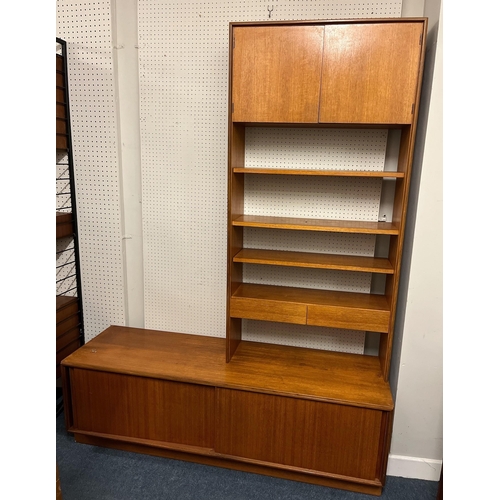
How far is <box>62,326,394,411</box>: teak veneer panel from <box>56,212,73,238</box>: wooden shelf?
73 centimetres

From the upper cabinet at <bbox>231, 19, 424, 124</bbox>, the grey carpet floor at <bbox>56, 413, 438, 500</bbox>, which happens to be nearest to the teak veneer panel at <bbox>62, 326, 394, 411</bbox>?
the grey carpet floor at <bbox>56, 413, 438, 500</bbox>

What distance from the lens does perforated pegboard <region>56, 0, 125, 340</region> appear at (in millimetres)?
2408

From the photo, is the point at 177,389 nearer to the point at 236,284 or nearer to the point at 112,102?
the point at 236,284

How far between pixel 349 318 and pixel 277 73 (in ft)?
4.41

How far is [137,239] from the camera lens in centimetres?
269

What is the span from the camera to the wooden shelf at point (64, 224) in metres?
2.53

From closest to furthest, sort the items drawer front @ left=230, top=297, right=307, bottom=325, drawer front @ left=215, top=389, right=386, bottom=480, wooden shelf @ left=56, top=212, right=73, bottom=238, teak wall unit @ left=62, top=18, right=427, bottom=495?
teak wall unit @ left=62, top=18, right=427, bottom=495
drawer front @ left=215, top=389, right=386, bottom=480
drawer front @ left=230, top=297, right=307, bottom=325
wooden shelf @ left=56, top=212, right=73, bottom=238

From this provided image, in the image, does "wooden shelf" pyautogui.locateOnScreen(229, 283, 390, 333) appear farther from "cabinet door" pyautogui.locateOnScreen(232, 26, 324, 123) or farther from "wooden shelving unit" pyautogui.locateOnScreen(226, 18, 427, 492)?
"cabinet door" pyautogui.locateOnScreen(232, 26, 324, 123)

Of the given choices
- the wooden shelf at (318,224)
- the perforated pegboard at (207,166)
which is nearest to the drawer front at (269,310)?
the perforated pegboard at (207,166)

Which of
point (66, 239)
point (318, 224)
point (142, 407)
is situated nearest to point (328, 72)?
point (318, 224)

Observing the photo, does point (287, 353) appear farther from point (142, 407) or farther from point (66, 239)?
point (66, 239)
